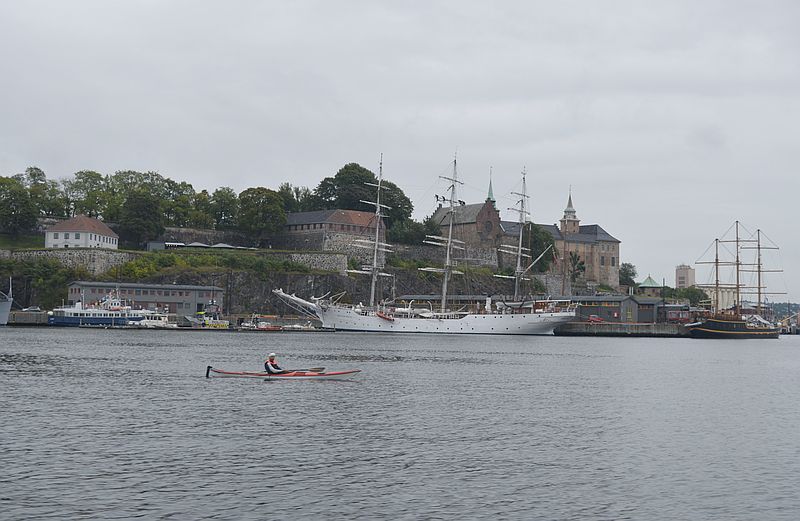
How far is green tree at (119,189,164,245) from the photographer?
131 metres

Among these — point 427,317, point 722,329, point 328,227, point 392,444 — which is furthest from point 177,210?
point 392,444

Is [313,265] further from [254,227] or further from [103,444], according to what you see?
[103,444]

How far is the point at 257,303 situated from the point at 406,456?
99420mm

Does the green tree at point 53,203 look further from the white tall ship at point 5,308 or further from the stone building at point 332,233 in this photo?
the stone building at point 332,233

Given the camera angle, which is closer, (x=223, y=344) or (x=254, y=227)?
(x=223, y=344)

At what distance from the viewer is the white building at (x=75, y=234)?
400 ft

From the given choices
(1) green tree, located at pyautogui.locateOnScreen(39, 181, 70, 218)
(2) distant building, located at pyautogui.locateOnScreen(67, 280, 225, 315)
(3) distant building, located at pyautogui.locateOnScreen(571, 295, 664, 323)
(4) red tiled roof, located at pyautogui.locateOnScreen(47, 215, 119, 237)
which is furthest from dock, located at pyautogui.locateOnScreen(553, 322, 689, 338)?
(1) green tree, located at pyautogui.locateOnScreen(39, 181, 70, 218)

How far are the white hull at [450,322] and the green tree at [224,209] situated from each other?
30.1m

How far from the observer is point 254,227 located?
455 ft

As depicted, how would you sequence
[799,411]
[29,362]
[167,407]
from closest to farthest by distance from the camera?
[167,407] → [799,411] → [29,362]

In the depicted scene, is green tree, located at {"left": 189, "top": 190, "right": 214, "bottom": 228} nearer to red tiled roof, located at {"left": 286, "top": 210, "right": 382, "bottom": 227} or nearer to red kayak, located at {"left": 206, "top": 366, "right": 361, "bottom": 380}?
red tiled roof, located at {"left": 286, "top": 210, "right": 382, "bottom": 227}

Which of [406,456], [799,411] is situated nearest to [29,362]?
[406,456]

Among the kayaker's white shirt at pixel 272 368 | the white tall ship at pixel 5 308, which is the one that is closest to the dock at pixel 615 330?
the white tall ship at pixel 5 308

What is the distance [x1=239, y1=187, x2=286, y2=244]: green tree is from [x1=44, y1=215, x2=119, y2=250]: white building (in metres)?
21.6
